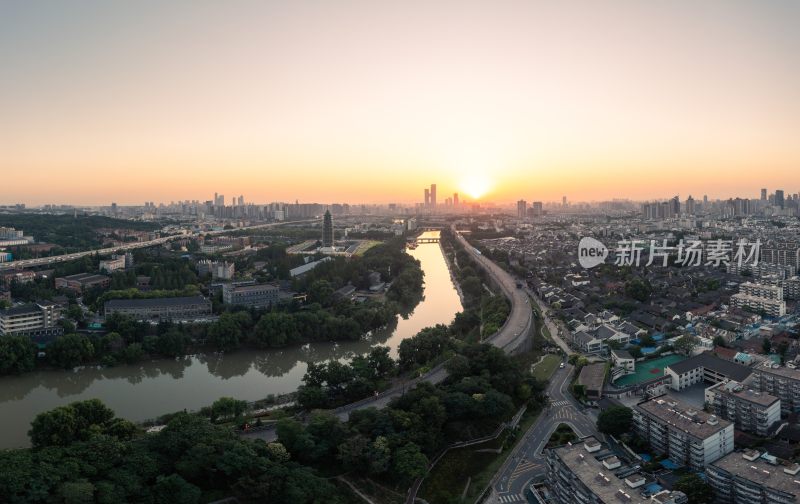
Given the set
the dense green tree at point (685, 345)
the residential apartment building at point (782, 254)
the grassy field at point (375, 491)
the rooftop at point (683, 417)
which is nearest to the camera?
the grassy field at point (375, 491)

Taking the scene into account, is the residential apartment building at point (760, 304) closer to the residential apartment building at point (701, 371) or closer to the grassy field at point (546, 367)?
the residential apartment building at point (701, 371)

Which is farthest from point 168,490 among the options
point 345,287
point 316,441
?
point 345,287

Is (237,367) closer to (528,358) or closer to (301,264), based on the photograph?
(528,358)

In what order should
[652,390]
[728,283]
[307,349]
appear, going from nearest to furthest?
[652,390] → [307,349] → [728,283]

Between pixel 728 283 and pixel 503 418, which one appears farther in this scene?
pixel 728 283

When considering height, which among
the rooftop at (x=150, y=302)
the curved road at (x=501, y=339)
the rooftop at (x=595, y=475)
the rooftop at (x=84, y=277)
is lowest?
the curved road at (x=501, y=339)

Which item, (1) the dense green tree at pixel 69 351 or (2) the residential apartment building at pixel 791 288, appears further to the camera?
(2) the residential apartment building at pixel 791 288

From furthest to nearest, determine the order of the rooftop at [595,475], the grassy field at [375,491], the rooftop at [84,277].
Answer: the rooftop at [84,277] → the grassy field at [375,491] → the rooftop at [595,475]

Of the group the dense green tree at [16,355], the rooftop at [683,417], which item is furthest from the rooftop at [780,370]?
the dense green tree at [16,355]
